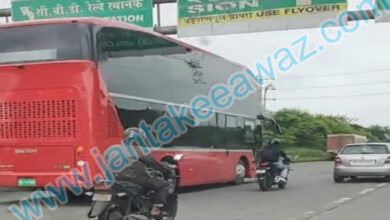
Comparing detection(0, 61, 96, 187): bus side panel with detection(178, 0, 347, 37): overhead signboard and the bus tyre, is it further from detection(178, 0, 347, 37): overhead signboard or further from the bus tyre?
detection(178, 0, 347, 37): overhead signboard

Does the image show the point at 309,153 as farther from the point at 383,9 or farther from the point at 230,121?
the point at 383,9

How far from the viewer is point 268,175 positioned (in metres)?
17.8

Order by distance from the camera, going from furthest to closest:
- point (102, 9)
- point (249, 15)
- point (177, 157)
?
point (102, 9) < point (249, 15) < point (177, 157)

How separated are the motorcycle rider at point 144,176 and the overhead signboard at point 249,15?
34.7 ft

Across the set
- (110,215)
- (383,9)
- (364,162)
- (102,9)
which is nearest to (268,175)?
(364,162)

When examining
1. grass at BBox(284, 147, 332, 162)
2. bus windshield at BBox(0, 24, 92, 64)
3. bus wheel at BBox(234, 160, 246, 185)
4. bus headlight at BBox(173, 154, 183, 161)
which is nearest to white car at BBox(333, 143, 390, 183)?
bus wheel at BBox(234, 160, 246, 185)

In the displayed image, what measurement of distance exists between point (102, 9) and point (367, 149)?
982cm

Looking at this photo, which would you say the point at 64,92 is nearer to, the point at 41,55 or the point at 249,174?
the point at 41,55

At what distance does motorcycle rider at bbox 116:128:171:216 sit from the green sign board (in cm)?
1204

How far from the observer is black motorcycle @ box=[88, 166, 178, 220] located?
7.99 m

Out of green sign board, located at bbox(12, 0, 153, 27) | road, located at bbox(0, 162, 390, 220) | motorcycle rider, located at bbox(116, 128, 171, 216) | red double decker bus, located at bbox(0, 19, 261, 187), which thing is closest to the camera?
motorcycle rider, located at bbox(116, 128, 171, 216)

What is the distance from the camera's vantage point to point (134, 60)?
13.5m

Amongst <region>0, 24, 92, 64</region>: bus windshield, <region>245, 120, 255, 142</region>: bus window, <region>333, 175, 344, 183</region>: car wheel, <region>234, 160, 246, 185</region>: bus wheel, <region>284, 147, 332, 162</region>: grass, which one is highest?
<region>0, 24, 92, 64</region>: bus windshield

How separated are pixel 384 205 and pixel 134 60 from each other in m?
6.15
